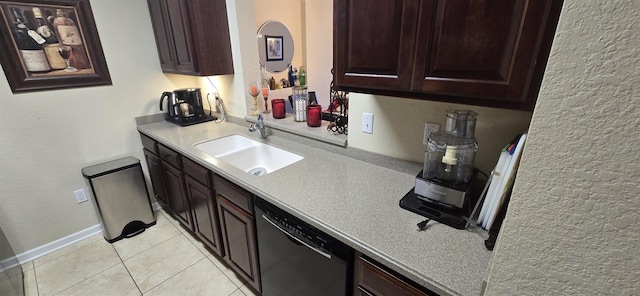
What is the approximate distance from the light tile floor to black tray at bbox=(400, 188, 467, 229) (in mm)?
1274

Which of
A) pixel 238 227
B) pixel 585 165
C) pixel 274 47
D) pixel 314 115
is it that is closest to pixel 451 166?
pixel 585 165

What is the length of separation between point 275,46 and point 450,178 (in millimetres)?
2615

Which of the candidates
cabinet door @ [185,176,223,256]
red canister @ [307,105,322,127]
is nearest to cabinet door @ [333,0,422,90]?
red canister @ [307,105,322,127]

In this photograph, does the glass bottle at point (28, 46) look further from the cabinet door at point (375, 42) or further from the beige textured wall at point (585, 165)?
the beige textured wall at point (585, 165)

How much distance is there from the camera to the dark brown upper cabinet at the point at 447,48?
69cm

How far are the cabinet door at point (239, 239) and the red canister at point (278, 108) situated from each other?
2.52 feet

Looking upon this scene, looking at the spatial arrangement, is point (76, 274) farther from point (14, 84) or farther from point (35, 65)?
point (35, 65)

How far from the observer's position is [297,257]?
1194 mm

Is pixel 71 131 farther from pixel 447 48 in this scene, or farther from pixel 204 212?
pixel 447 48

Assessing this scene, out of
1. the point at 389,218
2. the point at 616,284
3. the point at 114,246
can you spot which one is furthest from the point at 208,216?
the point at 616,284

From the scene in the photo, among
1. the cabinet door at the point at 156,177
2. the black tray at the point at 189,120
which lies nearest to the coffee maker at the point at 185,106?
the black tray at the point at 189,120

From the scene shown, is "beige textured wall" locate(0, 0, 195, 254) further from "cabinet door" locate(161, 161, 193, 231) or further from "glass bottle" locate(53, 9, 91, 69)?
"cabinet door" locate(161, 161, 193, 231)

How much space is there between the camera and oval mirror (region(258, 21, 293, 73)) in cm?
293

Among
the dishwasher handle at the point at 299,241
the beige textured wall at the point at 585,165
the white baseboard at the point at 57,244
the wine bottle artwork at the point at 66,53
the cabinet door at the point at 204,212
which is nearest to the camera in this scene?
the beige textured wall at the point at 585,165
